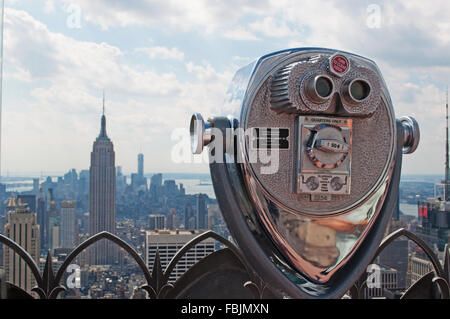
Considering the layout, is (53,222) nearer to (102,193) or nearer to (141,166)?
(102,193)

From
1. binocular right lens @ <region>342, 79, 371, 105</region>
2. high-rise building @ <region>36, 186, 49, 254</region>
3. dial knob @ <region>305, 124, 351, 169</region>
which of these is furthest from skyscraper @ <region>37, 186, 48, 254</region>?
binocular right lens @ <region>342, 79, 371, 105</region>

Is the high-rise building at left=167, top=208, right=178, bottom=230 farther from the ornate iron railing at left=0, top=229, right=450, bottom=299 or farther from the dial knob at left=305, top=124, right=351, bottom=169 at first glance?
the dial knob at left=305, top=124, right=351, bottom=169

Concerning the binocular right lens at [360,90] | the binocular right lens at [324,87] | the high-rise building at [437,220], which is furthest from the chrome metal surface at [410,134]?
the high-rise building at [437,220]

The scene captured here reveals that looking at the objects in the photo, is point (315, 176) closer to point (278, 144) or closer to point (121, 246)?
point (278, 144)
